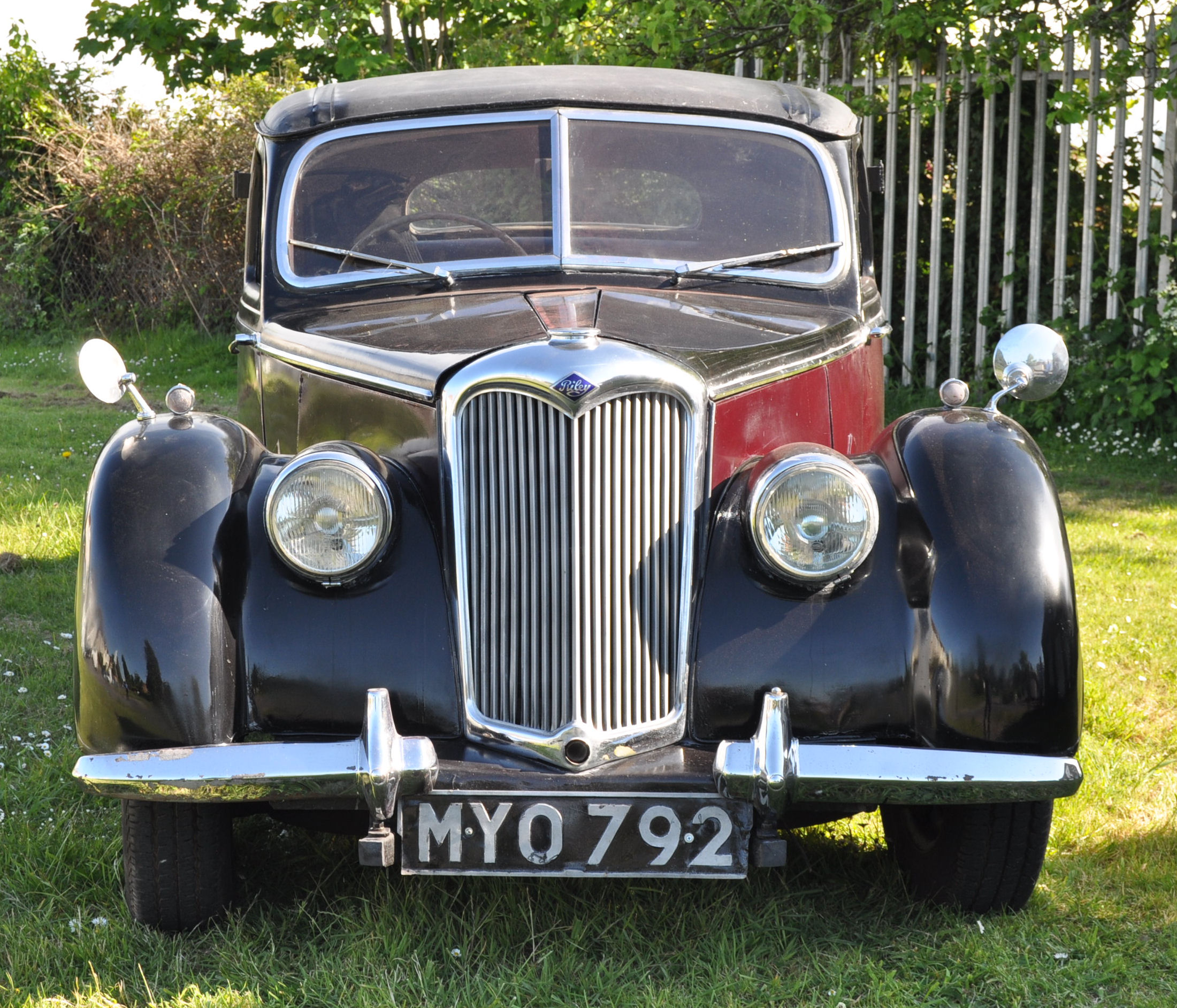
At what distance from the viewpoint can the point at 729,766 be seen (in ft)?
7.02

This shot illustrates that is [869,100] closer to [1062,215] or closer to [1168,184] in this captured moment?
[1062,215]

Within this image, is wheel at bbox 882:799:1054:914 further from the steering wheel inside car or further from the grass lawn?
the steering wheel inside car

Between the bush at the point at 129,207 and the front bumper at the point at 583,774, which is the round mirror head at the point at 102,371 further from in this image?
the bush at the point at 129,207

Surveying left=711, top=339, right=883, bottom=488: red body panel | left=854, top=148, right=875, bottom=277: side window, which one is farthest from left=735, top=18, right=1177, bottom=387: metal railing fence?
left=711, top=339, right=883, bottom=488: red body panel

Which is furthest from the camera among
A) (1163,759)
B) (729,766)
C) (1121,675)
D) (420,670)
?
(1121,675)

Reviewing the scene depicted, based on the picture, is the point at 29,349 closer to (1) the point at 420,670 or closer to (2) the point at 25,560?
(2) the point at 25,560

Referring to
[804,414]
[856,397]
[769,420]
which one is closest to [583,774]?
[769,420]

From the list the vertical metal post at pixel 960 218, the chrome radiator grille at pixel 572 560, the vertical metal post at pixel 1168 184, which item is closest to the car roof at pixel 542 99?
the chrome radiator grille at pixel 572 560

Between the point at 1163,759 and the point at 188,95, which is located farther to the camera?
the point at 188,95

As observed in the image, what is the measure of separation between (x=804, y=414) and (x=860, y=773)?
1019 mm

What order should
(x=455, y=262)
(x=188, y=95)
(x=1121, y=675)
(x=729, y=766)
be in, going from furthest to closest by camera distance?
(x=188, y=95)
(x=1121, y=675)
(x=455, y=262)
(x=729, y=766)

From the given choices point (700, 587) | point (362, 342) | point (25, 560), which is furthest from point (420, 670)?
point (25, 560)

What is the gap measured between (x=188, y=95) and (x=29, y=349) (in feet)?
9.59

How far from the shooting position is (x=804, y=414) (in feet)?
9.50
